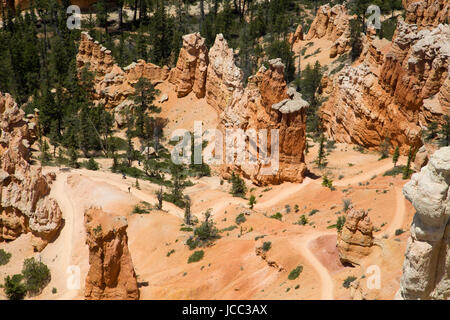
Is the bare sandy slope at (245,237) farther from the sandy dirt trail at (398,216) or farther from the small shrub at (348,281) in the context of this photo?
the small shrub at (348,281)

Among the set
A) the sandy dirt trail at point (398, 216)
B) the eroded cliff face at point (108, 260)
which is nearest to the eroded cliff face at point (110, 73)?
the eroded cliff face at point (108, 260)

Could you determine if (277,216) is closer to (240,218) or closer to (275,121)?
(240,218)

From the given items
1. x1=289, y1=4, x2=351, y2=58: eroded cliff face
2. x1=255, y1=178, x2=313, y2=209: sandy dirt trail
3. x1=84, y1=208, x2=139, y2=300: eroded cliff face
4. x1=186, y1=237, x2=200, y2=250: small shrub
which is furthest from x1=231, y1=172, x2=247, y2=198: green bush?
x1=289, y1=4, x2=351, y2=58: eroded cliff face

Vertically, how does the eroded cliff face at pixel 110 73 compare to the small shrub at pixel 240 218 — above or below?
above

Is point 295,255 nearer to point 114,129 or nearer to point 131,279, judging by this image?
point 131,279

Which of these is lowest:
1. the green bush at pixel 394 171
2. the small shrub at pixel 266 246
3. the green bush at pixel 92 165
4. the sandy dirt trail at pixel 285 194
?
the green bush at pixel 92 165

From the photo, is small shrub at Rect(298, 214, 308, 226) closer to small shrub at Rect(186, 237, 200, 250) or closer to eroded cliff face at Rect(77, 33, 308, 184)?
eroded cliff face at Rect(77, 33, 308, 184)
